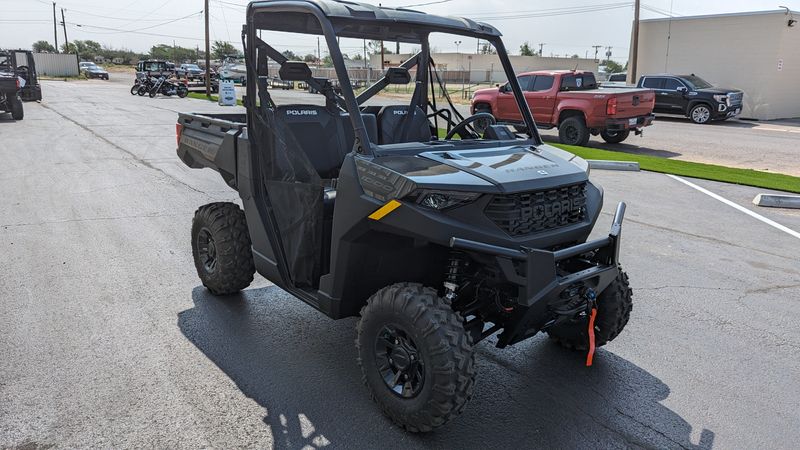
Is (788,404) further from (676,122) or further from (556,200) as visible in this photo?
(676,122)

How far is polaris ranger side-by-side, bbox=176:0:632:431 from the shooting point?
Result: 3076 mm

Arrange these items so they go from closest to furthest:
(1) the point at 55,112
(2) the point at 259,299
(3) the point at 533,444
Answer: (3) the point at 533,444 < (2) the point at 259,299 < (1) the point at 55,112

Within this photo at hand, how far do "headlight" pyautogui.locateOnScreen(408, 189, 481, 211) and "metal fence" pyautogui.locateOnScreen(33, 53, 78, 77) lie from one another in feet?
228

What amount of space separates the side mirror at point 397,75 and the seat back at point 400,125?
0.77 ft

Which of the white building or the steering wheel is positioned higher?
the white building

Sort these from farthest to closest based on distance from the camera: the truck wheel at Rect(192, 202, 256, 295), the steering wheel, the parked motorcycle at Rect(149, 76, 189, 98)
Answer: the parked motorcycle at Rect(149, 76, 189, 98) < the truck wheel at Rect(192, 202, 256, 295) < the steering wheel

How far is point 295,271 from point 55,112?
2183 cm

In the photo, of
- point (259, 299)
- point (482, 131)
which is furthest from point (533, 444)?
point (259, 299)

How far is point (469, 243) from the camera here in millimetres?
2984

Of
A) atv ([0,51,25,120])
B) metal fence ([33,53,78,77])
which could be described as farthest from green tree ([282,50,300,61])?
A: metal fence ([33,53,78,77])

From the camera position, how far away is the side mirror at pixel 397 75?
4566 millimetres

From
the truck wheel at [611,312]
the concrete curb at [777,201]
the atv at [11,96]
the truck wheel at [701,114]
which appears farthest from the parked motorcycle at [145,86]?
the truck wheel at [611,312]

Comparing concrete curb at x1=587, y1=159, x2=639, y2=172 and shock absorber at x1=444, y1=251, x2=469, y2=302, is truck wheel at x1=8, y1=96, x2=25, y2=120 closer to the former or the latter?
concrete curb at x1=587, y1=159, x2=639, y2=172

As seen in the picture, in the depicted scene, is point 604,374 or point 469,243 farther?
point 604,374
